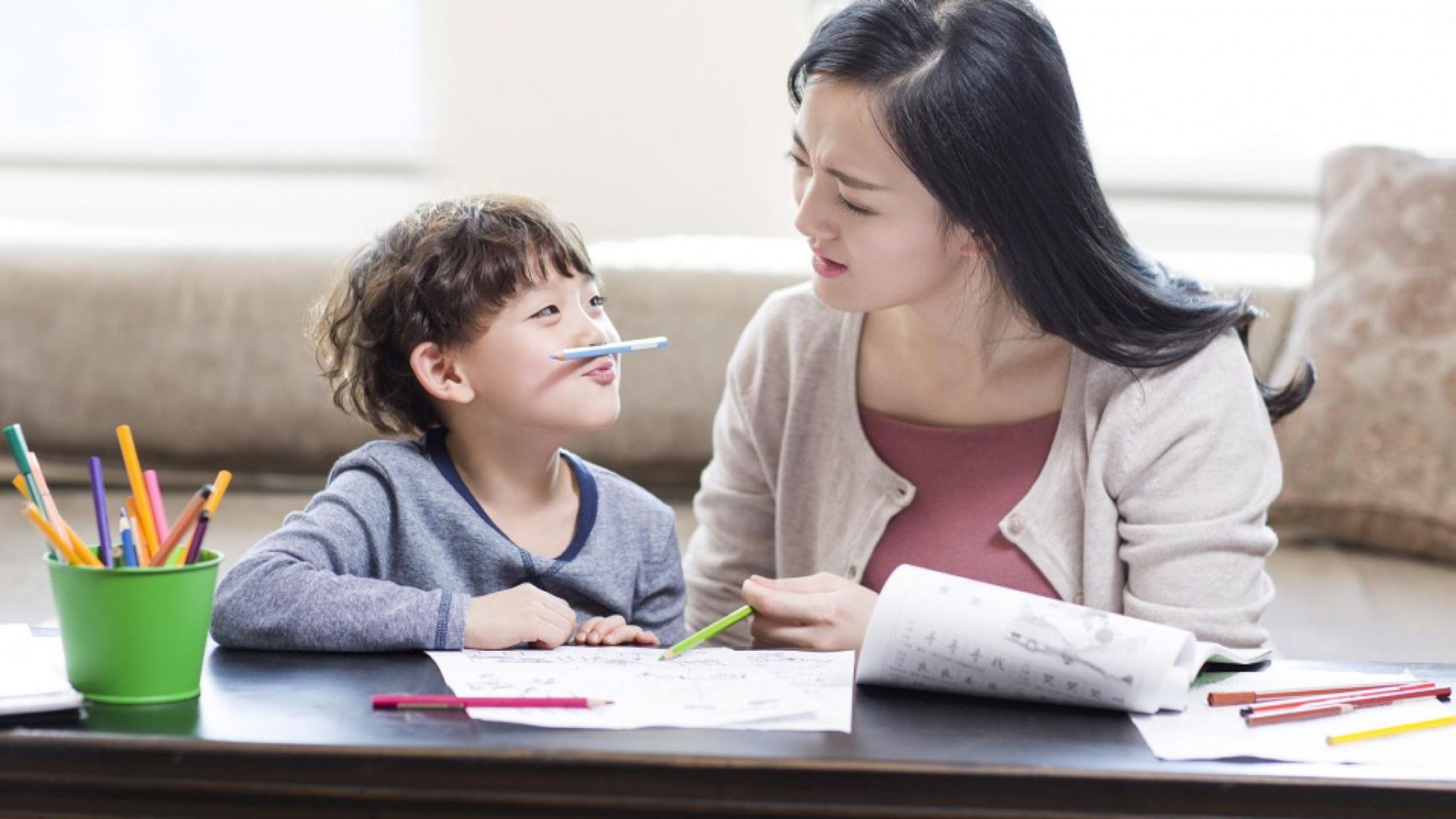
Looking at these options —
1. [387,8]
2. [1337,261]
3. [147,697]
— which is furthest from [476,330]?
[387,8]

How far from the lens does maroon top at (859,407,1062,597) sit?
1.43 meters

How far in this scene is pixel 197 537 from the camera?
939mm

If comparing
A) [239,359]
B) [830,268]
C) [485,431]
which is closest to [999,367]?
[830,268]

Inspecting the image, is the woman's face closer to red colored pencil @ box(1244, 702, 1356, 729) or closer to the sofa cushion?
red colored pencil @ box(1244, 702, 1356, 729)

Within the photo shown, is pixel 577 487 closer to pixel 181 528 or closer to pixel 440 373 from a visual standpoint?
pixel 440 373

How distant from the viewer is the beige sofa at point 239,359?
219cm

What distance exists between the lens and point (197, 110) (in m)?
3.06

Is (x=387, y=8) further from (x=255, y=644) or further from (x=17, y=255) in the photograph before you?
(x=255, y=644)

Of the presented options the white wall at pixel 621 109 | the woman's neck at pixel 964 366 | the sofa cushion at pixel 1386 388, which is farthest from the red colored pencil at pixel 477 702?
the white wall at pixel 621 109

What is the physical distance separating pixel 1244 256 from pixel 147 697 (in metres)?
2.09

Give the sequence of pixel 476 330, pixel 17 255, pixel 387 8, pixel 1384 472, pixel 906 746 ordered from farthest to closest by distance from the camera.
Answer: pixel 387 8, pixel 17 255, pixel 1384 472, pixel 476 330, pixel 906 746

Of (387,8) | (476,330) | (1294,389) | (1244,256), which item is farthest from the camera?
(387,8)

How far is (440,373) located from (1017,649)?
1.94ft

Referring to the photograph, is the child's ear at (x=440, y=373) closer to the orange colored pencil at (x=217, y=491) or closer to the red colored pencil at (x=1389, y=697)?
the orange colored pencil at (x=217, y=491)
